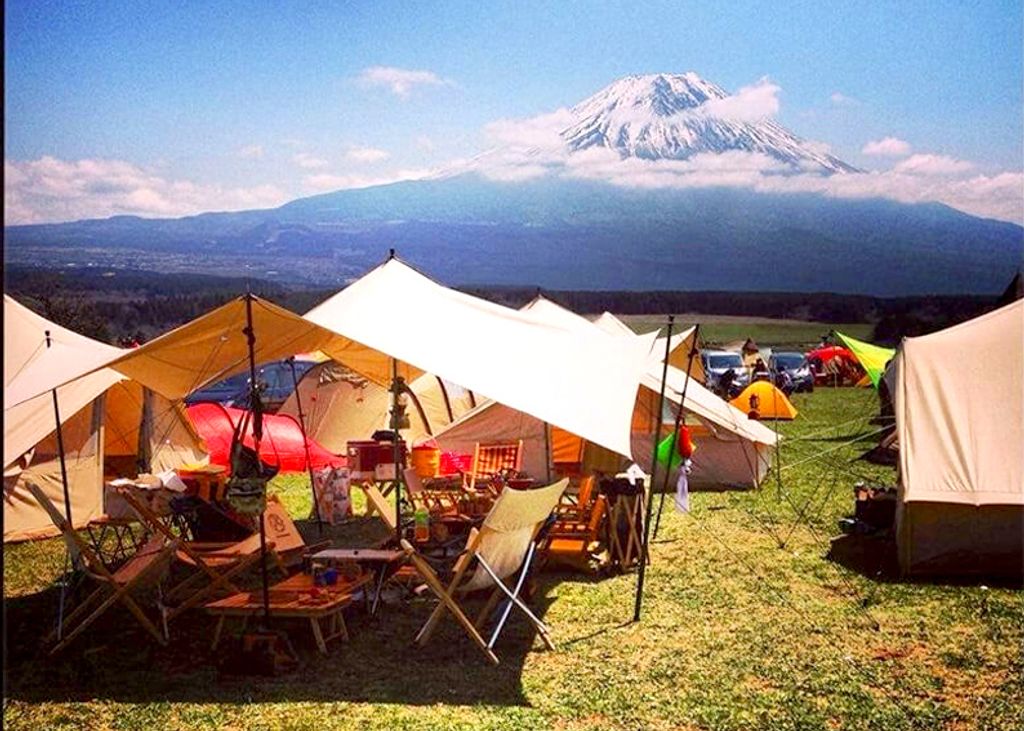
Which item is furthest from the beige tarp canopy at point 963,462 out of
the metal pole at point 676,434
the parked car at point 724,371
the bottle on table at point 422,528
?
the parked car at point 724,371

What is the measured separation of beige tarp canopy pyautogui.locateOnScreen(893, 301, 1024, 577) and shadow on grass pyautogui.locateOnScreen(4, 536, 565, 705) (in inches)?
125

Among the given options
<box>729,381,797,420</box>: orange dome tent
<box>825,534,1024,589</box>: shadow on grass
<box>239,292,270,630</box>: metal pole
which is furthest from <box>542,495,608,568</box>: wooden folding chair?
<box>729,381,797,420</box>: orange dome tent

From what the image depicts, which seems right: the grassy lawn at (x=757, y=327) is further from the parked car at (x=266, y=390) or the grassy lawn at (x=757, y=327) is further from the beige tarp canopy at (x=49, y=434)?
the beige tarp canopy at (x=49, y=434)

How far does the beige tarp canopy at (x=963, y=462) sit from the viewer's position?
8.38 meters

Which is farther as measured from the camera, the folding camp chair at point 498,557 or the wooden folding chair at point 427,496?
the wooden folding chair at point 427,496

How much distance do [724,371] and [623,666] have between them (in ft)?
76.8

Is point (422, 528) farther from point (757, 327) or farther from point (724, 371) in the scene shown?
point (757, 327)

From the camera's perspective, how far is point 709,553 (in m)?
9.69

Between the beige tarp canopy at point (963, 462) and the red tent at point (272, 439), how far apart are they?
7.86 m

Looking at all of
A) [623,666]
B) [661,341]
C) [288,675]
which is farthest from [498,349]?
[661,341]

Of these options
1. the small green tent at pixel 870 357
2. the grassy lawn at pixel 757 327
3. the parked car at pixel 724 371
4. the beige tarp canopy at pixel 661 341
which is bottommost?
the grassy lawn at pixel 757 327

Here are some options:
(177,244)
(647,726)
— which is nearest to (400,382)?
(647,726)

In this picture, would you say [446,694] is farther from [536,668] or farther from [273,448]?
[273,448]

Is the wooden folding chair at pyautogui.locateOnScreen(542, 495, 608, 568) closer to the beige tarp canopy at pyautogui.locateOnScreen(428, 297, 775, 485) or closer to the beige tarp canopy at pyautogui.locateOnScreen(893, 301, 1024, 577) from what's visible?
the beige tarp canopy at pyautogui.locateOnScreen(893, 301, 1024, 577)
